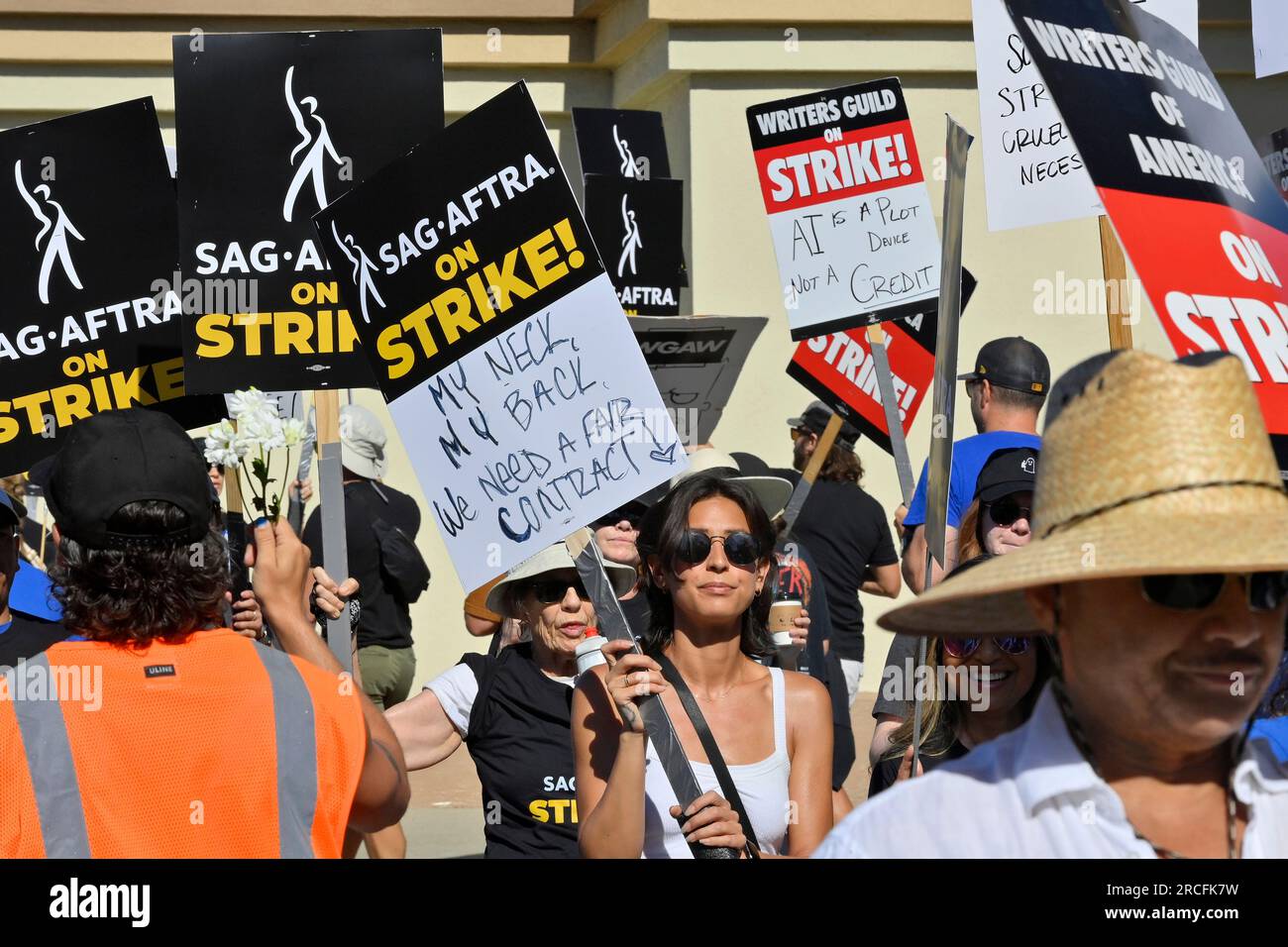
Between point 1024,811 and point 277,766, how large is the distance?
124cm

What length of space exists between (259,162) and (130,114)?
45 cm

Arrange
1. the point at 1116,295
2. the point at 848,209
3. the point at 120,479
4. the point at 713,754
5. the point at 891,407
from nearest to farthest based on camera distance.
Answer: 1. the point at 120,479
2. the point at 713,754
3. the point at 1116,295
4. the point at 891,407
5. the point at 848,209

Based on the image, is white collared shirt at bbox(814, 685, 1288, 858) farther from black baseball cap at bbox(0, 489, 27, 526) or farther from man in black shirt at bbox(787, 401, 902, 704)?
man in black shirt at bbox(787, 401, 902, 704)

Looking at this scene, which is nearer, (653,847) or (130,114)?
(653,847)

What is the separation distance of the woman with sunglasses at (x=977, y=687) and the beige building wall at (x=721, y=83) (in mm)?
7681

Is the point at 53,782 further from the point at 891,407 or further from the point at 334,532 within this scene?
the point at 891,407

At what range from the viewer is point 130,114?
185 inches

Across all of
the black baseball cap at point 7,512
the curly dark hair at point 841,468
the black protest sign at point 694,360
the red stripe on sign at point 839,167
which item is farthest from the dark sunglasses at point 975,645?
the curly dark hair at point 841,468

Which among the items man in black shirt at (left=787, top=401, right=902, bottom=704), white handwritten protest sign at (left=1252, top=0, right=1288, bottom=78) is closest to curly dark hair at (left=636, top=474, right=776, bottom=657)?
white handwritten protest sign at (left=1252, top=0, right=1288, bottom=78)

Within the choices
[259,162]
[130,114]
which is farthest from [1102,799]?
[130,114]


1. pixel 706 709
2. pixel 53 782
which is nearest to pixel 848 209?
pixel 706 709

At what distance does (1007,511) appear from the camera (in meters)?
4.30

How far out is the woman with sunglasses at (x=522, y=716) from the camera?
4.16m
